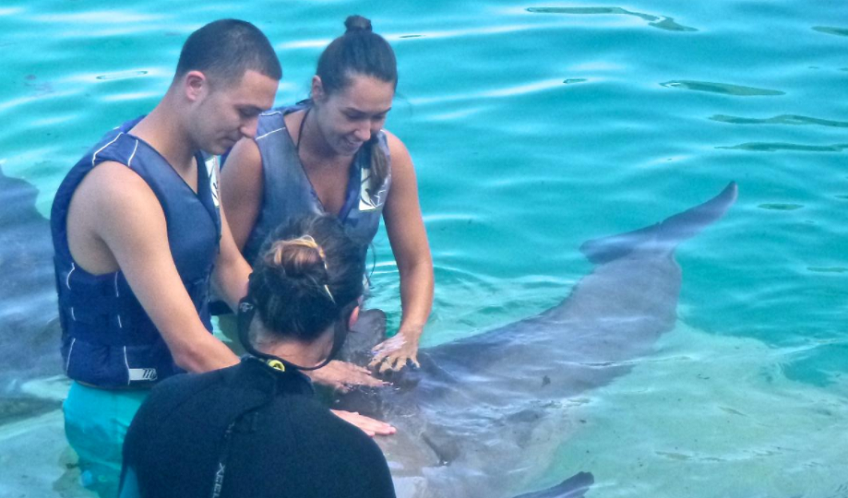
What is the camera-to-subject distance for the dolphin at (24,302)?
567 cm

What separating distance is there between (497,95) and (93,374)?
19.3 ft

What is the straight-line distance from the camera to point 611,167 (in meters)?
8.27

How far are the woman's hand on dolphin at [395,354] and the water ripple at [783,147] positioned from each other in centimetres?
437

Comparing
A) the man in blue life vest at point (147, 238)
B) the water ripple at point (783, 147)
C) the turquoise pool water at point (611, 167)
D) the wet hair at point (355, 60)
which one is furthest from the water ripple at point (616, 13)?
the man in blue life vest at point (147, 238)

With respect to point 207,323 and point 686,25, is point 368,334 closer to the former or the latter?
point 207,323

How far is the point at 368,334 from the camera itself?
569 centimetres

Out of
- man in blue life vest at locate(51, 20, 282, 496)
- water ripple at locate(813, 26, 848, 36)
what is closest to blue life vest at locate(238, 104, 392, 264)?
man in blue life vest at locate(51, 20, 282, 496)

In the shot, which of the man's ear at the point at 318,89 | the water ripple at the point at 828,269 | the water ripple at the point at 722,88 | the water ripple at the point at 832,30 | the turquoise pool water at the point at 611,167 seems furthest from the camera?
the water ripple at the point at 832,30

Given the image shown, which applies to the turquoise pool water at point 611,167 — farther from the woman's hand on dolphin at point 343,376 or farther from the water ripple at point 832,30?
the woman's hand on dolphin at point 343,376

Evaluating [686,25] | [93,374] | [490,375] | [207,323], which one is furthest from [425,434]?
[686,25]

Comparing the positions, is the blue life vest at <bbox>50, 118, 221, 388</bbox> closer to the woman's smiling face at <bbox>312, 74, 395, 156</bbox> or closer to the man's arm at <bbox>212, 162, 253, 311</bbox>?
the man's arm at <bbox>212, 162, 253, 311</bbox>

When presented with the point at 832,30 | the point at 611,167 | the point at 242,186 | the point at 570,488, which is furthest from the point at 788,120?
the point at 242,186

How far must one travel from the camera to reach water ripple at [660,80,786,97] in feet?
30.7

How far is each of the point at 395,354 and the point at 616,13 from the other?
673cm
